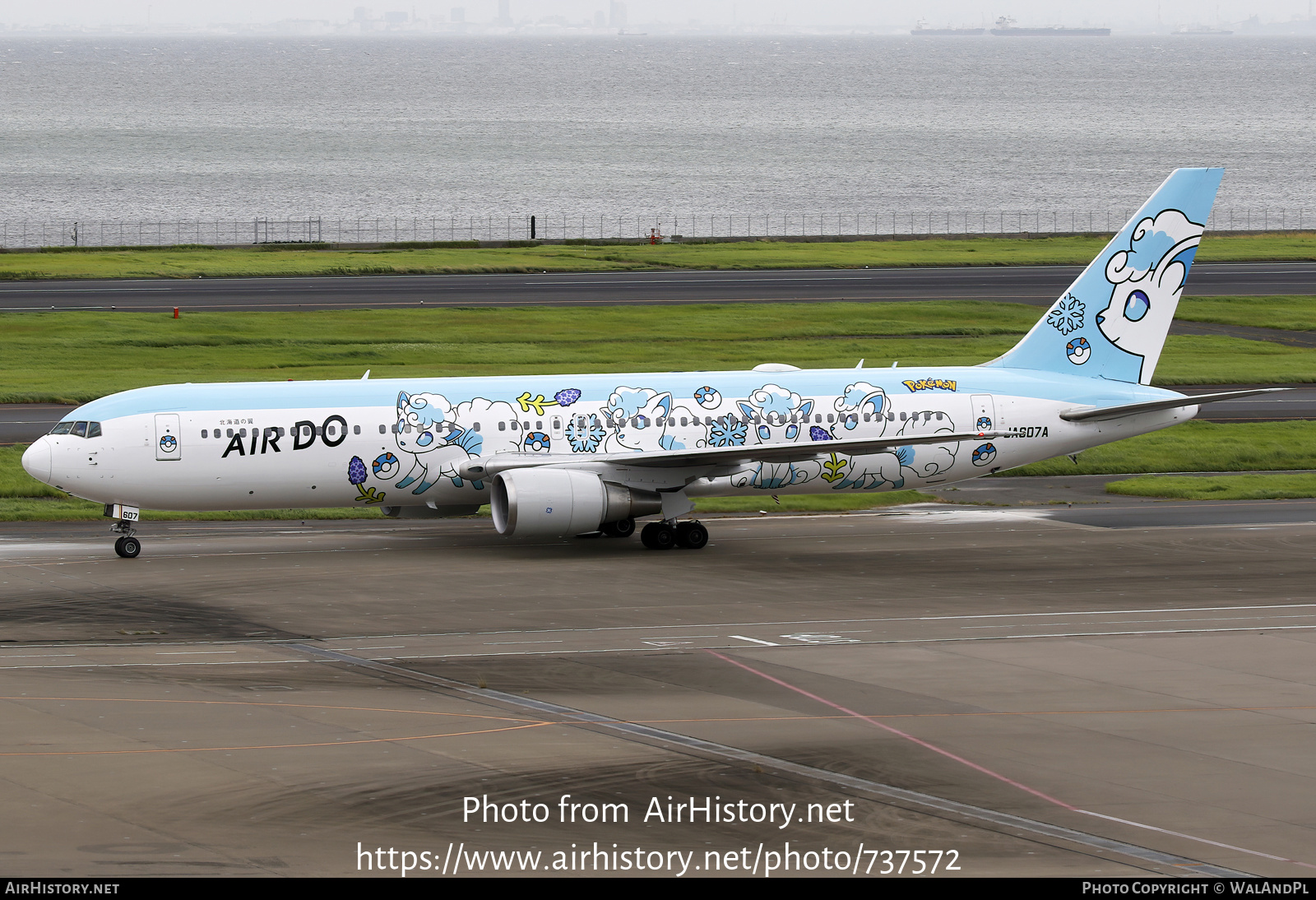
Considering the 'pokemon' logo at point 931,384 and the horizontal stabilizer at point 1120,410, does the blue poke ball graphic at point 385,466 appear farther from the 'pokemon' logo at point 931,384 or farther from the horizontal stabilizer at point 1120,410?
the horizontal stabilizer at point 1120,410

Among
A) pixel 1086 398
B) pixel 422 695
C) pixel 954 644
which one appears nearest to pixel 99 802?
pixel 422 695

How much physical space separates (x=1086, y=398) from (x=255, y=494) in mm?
23840

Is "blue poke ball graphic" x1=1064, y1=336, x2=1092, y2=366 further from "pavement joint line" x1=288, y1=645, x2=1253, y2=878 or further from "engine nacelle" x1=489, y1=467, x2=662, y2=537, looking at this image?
"pavement joint line" x1=288, y1=645, x2=1253, y2=878

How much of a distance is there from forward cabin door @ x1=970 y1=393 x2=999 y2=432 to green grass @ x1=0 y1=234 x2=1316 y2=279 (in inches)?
2610

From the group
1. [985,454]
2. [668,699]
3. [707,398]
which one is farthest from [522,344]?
[668,699]

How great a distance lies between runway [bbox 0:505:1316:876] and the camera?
20.7 meters

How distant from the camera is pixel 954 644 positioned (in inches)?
1318

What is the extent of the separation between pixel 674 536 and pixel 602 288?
5927 centimetres

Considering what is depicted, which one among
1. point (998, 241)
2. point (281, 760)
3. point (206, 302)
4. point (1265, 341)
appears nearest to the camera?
point (281, 760)

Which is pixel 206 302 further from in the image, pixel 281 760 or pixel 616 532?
pixel 281 760

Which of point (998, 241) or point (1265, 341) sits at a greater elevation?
point (998, 241)

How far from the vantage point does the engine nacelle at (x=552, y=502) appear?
42531 millimetres

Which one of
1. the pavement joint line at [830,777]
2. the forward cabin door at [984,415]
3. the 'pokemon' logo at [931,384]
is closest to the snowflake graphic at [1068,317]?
the forward cabin door at [984,415]

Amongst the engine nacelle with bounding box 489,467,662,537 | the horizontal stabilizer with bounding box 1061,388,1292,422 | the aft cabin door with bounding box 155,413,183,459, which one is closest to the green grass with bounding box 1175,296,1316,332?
the horizontal stabilizer with bounding box 1061,388,1292,422
